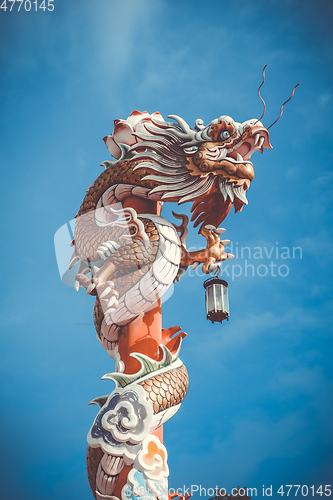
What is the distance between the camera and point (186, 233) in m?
6.21

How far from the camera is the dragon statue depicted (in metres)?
4.73

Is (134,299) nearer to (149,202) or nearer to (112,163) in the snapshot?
(149,202)

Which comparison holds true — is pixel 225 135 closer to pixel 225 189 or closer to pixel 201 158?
pixel 201 158

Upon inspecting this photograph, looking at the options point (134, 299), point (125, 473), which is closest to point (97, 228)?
point (134, 299)

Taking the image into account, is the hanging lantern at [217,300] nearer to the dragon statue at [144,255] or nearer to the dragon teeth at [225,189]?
the dragon statue at [144,255]

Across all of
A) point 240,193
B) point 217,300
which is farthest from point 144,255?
point 240,193

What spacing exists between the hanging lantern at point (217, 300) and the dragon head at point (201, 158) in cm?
106

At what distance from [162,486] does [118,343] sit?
154 cm

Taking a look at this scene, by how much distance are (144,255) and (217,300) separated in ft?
3.12

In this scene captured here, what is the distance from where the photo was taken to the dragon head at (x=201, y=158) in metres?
5.75

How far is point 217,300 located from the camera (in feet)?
17.4

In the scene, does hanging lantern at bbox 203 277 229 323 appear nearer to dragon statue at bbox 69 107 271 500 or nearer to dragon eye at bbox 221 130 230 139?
dragon statue at bbox 69 107 271 500

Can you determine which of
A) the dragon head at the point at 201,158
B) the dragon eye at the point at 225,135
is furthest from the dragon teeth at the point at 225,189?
the dragon eye at the point at 225,135

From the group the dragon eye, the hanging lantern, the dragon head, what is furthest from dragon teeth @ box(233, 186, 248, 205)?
the hanging lantern
